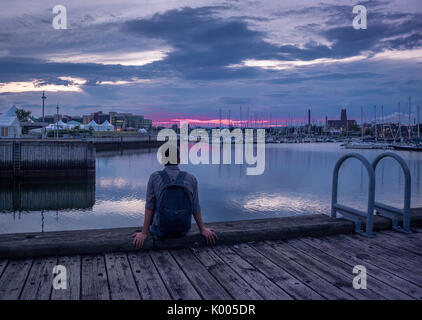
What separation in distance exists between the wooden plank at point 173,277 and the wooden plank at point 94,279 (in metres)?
0.66

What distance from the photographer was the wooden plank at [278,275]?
3881 mm

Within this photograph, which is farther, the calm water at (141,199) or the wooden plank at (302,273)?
the calm water at (141,199)

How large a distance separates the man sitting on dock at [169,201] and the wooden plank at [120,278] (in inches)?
12.9

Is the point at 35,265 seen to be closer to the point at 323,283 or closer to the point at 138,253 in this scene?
the point at 138,253

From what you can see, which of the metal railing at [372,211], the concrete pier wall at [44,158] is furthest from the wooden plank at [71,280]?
the concrete pier wall at [44,158]

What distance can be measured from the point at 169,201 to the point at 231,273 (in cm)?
121

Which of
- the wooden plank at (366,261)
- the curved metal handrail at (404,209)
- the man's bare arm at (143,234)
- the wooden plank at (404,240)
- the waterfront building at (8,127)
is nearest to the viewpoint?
the wooden plank at (366,261)

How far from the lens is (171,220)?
4.92m

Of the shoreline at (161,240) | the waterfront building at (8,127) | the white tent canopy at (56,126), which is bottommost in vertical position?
the shoreline at (161,240)

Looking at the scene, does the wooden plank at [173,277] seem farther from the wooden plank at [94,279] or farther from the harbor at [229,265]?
the wooden plank at [94,279]

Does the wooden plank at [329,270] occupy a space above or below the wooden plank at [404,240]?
below

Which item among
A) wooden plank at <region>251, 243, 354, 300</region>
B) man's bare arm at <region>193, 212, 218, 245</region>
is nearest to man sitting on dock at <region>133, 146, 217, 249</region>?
man's bare arm at <region>193, 212, 218, 245</region>

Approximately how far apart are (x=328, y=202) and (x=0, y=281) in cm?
2575

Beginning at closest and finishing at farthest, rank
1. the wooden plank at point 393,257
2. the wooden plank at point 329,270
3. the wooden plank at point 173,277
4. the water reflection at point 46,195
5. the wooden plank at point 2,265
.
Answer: the wooden plank at point 173,277 < the wooden plank at point 329,270 < the wooden plank at point 2,265 < the wooden plank at point 393,257 < the water reflection at point 46,195
